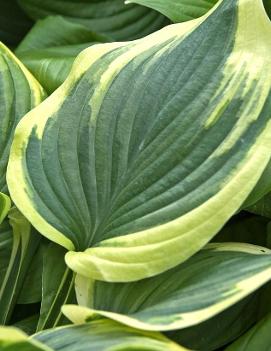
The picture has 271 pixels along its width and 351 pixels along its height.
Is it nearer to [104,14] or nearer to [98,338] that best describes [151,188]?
[98,338]

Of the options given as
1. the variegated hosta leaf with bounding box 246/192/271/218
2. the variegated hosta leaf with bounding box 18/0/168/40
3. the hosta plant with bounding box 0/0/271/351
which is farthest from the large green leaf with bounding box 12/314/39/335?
the variegated hosta leaf with bounding box 18/0/168/40

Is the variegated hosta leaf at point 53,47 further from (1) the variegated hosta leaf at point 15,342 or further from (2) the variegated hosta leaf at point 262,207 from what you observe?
(1) the variegated hosta leaf at point 15,342

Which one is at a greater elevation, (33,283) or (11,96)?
(11,96)

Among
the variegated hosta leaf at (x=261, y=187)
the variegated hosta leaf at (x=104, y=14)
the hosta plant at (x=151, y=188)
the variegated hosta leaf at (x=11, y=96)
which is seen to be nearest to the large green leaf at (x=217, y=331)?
the hosta plant at (x=151, y=188)

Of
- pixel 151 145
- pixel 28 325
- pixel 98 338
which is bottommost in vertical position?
pixel 28 325

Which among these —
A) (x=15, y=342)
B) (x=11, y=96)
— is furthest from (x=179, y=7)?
(x=15, y=342)

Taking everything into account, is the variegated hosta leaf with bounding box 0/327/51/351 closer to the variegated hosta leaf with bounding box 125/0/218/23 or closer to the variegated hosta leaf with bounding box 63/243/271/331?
the variegated hosta leaf with bounding box 63/243/271/331
